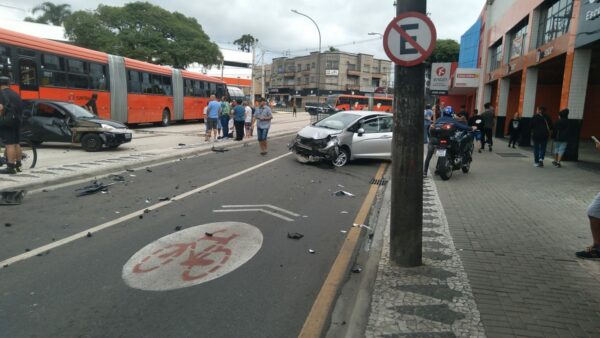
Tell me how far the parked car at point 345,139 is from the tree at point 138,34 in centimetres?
3314

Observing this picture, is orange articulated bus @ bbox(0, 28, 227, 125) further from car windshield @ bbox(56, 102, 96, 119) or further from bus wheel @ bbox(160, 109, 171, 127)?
car windshield @ bbox(56, 102, 96, 119)

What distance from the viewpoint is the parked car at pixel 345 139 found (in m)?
11.9

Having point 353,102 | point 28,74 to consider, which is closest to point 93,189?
point 28,74

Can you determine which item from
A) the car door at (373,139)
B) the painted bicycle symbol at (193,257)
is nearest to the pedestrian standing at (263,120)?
the car door at (373,139)

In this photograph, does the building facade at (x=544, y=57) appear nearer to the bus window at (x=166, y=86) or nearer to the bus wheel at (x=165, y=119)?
the bus window at (x=166, y=86)

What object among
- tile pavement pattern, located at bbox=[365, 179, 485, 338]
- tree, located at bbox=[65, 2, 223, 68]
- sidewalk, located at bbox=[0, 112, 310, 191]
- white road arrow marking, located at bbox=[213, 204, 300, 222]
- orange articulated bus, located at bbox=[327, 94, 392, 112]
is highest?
tree, located at bbox=[65, 2, 223, 68]

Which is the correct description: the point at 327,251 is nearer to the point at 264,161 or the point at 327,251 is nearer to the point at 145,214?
the point at 145,214

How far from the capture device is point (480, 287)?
4152 mm

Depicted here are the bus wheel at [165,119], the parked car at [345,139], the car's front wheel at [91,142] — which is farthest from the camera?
the bus wheel at [165,119]

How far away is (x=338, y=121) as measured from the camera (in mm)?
12867

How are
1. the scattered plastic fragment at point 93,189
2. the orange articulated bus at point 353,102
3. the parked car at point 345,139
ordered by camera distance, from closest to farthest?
the scattered plastic fragment at point 93,189, the parked car at point 345,139, the orange articulated bus at point 353,102

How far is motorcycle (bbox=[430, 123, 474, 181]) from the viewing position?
1041cm

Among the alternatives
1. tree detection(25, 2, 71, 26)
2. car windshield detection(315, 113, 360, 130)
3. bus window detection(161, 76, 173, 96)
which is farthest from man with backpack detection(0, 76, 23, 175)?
tree detection(25, 2, 71, 26)

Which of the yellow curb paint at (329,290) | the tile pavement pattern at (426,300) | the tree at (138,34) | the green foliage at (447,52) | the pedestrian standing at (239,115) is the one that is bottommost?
the yellow curb paint at (329,290)
